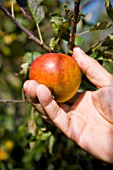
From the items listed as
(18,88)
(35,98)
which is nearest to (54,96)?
(35,98)

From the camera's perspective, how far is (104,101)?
1238 mm

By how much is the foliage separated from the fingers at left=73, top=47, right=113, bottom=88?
0.21ft

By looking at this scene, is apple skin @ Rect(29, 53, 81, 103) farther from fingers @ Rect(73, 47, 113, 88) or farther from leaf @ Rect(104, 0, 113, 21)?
leaf @ Rect(104, 0, 113, 21)

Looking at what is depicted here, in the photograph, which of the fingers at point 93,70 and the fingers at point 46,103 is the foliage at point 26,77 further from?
the fingers at point 46,103

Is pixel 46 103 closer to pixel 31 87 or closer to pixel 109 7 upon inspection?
pixel 31 87

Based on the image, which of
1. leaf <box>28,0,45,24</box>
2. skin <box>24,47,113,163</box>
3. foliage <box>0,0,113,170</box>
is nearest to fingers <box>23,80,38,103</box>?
skin <box>24,47,113,163</box>

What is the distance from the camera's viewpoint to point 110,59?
129 centimetres

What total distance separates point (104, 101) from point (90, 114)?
0.34ft

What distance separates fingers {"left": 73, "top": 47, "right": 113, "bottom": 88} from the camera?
122 cm

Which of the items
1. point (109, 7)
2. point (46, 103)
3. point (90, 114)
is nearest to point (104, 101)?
point (90, 114)

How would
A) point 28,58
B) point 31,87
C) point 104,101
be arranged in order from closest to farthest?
point 31,87 < point 104,101 < point 28,58

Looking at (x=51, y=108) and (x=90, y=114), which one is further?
(x=90, y=114)

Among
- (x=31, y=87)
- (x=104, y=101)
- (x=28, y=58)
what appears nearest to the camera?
(x=31, y=87)

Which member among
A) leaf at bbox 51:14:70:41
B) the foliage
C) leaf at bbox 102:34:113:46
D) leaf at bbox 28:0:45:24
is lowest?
the foliage
